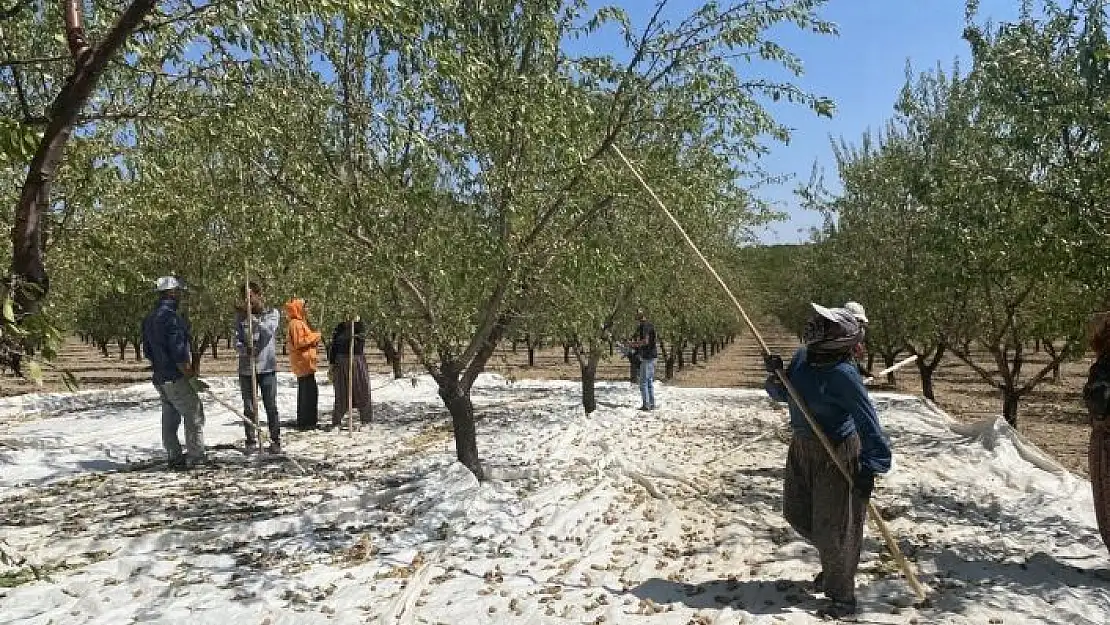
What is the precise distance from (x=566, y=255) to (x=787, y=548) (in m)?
3.03

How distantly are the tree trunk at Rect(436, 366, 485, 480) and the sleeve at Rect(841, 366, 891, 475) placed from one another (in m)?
4.26

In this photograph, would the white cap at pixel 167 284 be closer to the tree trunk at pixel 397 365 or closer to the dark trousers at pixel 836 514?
the dark trousers at pixel 836 514

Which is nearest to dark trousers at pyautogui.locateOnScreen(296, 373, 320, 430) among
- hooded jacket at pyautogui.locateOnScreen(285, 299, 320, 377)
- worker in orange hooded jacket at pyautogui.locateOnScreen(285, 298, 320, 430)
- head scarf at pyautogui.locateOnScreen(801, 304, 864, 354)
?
worker in orange hooded jacket at pyautogui.locateOnScreen(285, 298, 320, 430)

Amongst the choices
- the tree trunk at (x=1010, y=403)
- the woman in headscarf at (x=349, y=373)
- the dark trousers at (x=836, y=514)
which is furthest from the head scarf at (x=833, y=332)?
the tree trunk at (x=1010, y=403)

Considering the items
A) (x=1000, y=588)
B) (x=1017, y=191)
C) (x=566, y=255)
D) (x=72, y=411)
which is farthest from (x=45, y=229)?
(x=1017, y=191)

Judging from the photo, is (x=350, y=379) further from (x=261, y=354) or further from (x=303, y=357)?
(x=261, y=354)

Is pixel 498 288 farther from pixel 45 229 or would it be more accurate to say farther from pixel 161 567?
pixel 45 229

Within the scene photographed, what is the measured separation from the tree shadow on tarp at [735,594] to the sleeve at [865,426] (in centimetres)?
101

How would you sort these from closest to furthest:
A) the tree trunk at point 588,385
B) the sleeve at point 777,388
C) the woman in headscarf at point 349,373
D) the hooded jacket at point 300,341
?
1. the sleeve at point 777,388
2. the hooded jacket at point 300,341
3. the woman in headscarf at point 349,373
4. the tree trunk at point 588,385

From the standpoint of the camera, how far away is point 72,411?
575 inches

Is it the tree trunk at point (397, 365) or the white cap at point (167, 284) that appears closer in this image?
the white cap at point (167, 284)

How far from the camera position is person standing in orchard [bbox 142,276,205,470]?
314 inches

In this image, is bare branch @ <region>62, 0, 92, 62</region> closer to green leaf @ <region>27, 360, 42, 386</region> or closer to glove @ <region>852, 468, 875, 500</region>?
green leaf @ <region>27, 360, 42, 386</region>

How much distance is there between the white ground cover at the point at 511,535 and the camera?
180 inches
